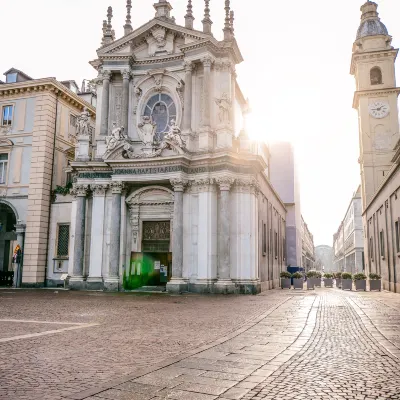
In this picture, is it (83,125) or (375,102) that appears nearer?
(83,125)

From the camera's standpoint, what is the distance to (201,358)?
7195mm

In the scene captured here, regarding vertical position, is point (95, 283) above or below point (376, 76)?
below

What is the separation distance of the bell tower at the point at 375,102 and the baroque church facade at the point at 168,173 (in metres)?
19.9

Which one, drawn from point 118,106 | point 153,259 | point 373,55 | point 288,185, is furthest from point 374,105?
point 153,259

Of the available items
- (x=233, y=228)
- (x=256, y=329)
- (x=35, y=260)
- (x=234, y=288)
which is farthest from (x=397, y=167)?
(x=35, y=260)

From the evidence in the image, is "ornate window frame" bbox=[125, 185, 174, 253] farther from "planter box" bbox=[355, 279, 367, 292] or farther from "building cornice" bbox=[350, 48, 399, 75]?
"building cornice" bbox=[350, 48, 399, 75]

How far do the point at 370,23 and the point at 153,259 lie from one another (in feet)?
122

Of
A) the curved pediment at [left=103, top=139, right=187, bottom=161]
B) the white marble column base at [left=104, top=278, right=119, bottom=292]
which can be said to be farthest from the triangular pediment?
the white marble column base at [left=104, top=278, right=119, bottom=292]

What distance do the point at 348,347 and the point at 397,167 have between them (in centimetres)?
1944

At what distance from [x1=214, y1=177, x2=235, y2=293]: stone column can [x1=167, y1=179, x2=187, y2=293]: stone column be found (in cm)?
214

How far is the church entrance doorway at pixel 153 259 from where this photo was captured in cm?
2767

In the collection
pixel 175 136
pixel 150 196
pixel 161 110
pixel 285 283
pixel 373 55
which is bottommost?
pixel 285 283

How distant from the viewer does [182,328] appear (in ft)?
35.7

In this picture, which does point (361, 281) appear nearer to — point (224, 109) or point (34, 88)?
point (224, 109)
